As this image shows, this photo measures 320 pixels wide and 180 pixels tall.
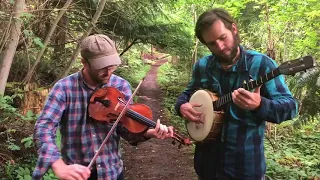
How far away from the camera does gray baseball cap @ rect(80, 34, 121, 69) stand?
2.00m

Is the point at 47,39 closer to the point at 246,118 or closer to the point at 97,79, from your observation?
the point at 97,79

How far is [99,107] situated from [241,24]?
470 inches

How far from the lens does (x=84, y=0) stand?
7.61 meters

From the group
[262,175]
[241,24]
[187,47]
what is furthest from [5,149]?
[241,24]

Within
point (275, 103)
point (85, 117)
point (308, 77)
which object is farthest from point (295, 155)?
point (85, 117)

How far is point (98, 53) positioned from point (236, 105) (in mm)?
924

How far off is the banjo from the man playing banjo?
0.02 metres

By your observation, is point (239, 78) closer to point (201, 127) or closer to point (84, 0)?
point (201, 127)

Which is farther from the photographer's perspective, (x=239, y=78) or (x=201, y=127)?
(x=201, y=127)

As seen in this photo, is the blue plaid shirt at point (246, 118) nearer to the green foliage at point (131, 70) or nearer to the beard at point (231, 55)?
the beard at point (231, 55)

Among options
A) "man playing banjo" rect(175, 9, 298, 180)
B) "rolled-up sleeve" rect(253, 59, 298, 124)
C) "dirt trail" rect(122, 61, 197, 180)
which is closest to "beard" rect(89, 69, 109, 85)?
"man playing banjo" rect(175, 9, 298, 180)

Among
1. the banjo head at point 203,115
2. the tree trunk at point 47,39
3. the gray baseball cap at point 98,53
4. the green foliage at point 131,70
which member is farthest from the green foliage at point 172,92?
the gray baseball cap at point 98,53

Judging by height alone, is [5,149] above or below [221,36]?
below

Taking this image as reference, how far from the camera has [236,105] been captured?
6.94ft
